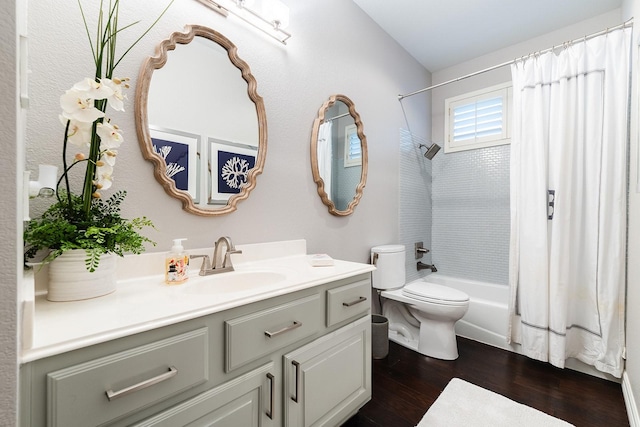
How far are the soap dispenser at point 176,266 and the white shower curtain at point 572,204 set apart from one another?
86.0 inches

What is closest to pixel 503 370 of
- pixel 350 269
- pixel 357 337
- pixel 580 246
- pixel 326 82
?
pixel 580 246

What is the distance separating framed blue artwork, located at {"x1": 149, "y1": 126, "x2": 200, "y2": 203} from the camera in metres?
1.18

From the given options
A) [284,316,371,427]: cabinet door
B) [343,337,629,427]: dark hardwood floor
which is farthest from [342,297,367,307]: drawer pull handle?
[343,337,629,427]: dark hardwood floor

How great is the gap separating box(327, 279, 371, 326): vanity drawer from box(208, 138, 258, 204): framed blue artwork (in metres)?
0.69

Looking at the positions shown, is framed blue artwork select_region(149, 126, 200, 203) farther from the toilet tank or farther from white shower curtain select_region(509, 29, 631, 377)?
white shower curtain select_region(509, 29, 631, 377)

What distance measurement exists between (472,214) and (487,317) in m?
1.00

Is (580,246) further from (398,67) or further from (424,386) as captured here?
(398,67)

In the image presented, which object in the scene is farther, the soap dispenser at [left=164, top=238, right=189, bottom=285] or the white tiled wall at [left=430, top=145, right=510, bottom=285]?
the white tiled wall at [left=430, top=145, right=510, bottom=285]

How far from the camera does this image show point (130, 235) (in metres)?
0.89

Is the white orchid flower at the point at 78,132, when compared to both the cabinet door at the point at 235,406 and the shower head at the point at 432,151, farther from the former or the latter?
the shower head at the point at 432,151

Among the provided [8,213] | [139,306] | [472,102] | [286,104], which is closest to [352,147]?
[286,104]

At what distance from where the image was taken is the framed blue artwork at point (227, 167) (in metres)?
1.35

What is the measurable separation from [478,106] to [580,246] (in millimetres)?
1582

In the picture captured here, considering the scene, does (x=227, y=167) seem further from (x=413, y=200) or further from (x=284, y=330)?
(x=413, y=200)
